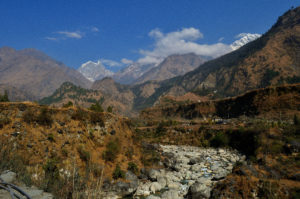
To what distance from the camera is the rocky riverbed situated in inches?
725

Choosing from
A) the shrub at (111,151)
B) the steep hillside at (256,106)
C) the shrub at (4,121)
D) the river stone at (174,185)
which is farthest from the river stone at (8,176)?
the steep hillside at (256,106)

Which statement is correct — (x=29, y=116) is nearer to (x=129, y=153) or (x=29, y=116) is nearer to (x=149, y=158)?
(x=129, y=153)

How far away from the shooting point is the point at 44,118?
66.9 ft

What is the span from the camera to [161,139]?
48.4 metres

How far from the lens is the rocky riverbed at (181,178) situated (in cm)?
1842

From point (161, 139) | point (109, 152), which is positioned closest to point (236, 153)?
point (161, 139)

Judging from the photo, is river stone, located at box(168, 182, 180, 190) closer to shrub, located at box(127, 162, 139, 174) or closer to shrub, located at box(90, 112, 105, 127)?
shrub, located at box(127, 162, 139, 174)

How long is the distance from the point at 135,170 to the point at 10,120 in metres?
14.3

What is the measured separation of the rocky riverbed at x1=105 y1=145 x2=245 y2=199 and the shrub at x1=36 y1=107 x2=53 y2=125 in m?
9.92

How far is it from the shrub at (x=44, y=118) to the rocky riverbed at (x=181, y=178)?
992cm

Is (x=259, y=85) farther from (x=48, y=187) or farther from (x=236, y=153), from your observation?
(x=48, y=187)

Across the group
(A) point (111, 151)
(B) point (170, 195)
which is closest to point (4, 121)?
(A) point (111, 151)

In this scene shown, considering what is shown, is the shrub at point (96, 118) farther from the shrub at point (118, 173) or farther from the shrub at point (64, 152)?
the shrub at point (118, 173)

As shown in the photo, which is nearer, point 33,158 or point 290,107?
point 33,158
